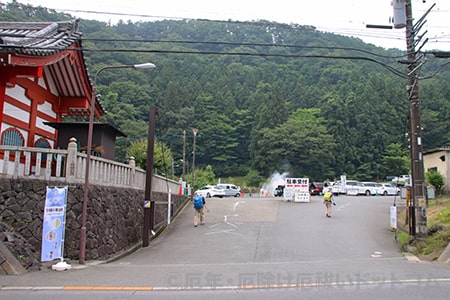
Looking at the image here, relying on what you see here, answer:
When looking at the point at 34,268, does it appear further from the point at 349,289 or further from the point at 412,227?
the point at 412,227

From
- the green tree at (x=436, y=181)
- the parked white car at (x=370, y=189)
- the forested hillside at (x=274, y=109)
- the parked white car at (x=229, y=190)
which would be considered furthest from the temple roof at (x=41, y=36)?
the forested hillside at (x=274, y=109)

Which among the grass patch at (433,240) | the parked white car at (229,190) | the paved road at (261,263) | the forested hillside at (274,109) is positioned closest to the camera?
the paved road at (261,263)

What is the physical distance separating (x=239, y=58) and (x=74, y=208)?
10936cm

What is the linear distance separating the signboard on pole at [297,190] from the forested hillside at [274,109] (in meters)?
41.7

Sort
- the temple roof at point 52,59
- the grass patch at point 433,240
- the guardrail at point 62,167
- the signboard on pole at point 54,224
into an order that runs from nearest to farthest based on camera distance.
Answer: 1. the signboard on pole at point 54,224
2. the guardrail at point 62,167
3. the temple roof at point 52,59
4. the grass patch at point 433,240

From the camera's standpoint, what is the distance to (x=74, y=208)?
12.6 metres

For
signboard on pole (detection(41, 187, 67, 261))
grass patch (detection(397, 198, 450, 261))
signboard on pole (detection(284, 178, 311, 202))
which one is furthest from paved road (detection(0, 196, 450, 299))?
signboard on pole (detection(284, 178, 311, 202))

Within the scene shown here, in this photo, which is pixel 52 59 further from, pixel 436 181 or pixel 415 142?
pixel 436 181

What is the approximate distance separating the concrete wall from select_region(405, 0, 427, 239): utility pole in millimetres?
11119

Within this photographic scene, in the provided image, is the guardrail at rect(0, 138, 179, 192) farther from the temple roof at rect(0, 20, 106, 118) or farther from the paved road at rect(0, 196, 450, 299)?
the paved road at rect(0, 196, 450, 299)

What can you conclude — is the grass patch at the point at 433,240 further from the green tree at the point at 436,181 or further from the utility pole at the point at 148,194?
the green tree at the point at 436,181

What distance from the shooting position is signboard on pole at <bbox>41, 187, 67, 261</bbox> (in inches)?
446

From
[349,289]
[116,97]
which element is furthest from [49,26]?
[116,97]

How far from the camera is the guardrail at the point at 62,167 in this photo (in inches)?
466
